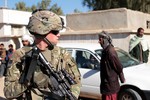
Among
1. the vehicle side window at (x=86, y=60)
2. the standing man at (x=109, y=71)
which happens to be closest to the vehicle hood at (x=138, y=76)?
the vehicle side window at (x=86, y=60)

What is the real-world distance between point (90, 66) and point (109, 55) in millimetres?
2254

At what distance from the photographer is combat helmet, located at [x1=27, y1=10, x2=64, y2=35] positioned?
242cm

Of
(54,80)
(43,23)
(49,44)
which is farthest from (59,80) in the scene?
(43,23)

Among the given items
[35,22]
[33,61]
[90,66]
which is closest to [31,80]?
[33,61]

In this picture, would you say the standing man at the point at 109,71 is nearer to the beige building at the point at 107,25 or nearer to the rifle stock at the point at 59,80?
the rifle stock at the point at 59,80

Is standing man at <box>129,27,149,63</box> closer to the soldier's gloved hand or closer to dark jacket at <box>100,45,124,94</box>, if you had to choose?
dark jacket at <box>100,45,124,94</box>

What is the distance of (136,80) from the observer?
23.5ft

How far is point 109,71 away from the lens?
5.63 m

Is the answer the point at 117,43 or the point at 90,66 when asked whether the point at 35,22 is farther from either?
the point at 117,43

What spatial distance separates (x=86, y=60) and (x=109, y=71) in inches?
98.1

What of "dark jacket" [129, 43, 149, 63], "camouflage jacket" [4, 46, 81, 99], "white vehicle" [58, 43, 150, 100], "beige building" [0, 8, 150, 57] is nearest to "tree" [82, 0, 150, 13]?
"beige building" [0, 8, 150, 57]

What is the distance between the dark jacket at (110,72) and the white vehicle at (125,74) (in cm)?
158

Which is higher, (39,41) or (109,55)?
(39,41)

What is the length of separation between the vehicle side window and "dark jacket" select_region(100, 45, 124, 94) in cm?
207
